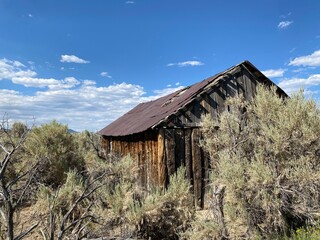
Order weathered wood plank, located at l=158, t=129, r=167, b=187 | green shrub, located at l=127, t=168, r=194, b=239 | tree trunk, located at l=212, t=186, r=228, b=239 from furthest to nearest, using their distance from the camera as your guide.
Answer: weathered wood plank, located at l=158, t=129, r=167, b=187 < green shrub, located at l=127, t=168, r=194, b=239 < tree trunk, located at l=212, t=186, r=228, b=239

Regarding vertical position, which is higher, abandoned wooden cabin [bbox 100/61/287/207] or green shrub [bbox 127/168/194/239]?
abandoned wooden cabin [bbox 100/61/287/207]

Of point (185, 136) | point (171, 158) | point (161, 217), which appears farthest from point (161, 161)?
point (161, 217)

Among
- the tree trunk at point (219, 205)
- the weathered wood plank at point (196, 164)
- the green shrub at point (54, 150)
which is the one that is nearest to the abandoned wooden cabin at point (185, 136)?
the weathered wood plank at point (196, 164)

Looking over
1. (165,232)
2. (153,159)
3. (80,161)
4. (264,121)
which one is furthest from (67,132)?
(264,121)

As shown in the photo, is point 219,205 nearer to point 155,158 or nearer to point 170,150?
point 170,150

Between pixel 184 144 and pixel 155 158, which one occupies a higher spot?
pixel 184 144

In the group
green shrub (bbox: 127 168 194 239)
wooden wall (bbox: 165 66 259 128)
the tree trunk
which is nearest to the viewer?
the tree trunk

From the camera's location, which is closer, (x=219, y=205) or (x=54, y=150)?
(x=219, y=205)

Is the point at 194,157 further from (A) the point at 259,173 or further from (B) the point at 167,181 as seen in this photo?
(A) the point at 259,173

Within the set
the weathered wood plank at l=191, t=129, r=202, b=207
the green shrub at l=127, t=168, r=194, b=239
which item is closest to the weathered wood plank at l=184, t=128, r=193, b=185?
the weathered wood plank at l=191, t=129, r=202, b=207

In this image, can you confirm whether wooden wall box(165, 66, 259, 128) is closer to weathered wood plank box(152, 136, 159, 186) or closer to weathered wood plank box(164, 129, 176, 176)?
weathered wood plank box(164, 129, 176, 176)

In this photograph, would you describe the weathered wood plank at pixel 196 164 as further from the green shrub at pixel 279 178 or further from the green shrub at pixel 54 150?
the green shrub at pixel 54 150

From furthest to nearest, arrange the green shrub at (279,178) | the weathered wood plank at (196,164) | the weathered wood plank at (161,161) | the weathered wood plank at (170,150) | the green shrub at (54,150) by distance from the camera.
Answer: the green shrub at (54,150)
the weathered wood plank at (196,164)
the weathered wood plank at (170,150)
the weathered wood plank at (161,161)
the green shrub at (279,178)

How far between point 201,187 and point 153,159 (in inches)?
70.3
